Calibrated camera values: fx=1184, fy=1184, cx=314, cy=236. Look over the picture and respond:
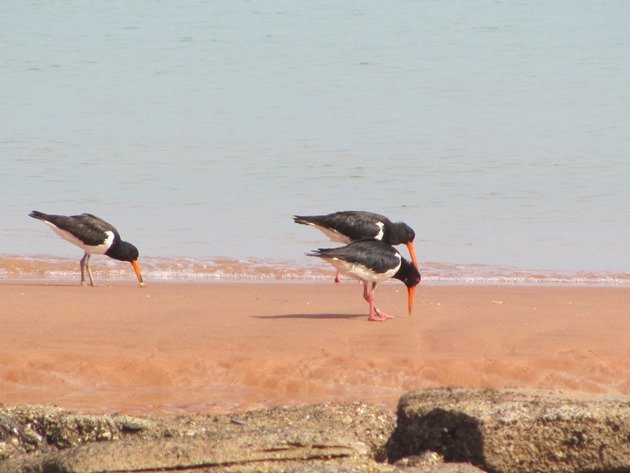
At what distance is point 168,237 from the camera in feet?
49.1

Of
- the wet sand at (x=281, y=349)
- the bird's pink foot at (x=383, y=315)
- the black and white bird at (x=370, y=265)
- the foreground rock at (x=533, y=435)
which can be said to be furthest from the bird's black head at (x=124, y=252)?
the foreground rock at (x=533, y=435)

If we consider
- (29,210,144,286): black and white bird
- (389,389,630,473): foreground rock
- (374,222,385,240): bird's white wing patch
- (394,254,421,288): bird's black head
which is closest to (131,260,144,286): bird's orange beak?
(29,210,144,286): black and white bird

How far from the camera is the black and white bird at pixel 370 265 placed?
33.9 feet

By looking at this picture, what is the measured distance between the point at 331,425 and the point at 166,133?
17.4m

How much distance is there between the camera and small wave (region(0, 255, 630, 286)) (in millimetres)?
12891

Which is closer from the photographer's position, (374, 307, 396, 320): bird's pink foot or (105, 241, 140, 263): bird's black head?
(374, 307, 396, 320): bird's pink foot

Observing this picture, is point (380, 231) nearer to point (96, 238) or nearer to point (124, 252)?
point (124, 252)

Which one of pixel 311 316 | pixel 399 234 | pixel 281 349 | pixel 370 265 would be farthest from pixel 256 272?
pixel 281 349

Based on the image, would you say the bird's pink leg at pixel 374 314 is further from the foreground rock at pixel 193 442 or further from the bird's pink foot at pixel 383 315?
the foreground rock at pixel 193 442

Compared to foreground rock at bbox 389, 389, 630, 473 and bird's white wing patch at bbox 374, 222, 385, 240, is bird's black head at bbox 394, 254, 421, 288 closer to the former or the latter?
bird's white wing patch at bbox 374, 222, 385, 240

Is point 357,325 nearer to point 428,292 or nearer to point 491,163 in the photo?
point 428,292

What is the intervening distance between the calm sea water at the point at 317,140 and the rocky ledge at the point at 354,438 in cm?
818

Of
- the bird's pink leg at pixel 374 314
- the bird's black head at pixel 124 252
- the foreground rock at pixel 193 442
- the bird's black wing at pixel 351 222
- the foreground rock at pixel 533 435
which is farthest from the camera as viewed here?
the bird's black head at pixel 124 252

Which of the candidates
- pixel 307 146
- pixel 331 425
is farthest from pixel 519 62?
pixel 331 425
